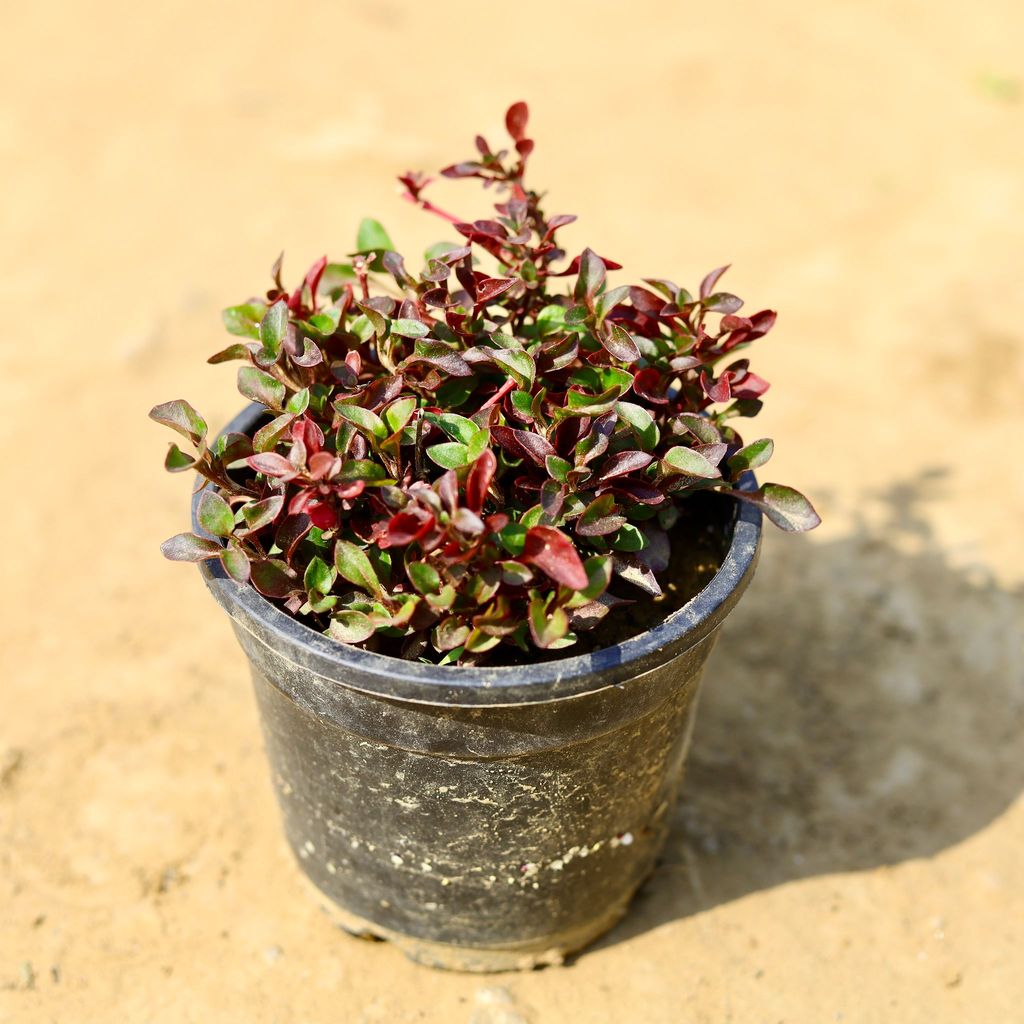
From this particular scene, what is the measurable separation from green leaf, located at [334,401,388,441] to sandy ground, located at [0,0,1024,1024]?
1148 mm

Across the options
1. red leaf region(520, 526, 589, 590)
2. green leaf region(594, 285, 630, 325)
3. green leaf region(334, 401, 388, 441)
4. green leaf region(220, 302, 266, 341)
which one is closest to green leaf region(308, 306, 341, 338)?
green leaf region(220, 302, 266, 341)

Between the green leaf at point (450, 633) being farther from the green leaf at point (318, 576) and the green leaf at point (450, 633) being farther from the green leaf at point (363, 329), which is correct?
the green leaf at point (363, 329)

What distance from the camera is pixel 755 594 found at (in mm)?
3148

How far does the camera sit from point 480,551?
5.32 ft

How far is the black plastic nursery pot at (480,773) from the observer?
166 centimetres

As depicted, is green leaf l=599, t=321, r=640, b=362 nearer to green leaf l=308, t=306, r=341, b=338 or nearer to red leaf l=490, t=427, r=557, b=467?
red leaf l=490, t=427, r=557, b=467

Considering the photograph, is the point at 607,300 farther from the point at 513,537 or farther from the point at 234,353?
the point at 234,353

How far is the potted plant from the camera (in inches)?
65.2

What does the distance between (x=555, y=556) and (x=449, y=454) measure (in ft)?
0.85

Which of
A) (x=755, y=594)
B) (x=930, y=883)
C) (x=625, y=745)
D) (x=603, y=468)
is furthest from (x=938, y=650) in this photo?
(x=603, y=468)

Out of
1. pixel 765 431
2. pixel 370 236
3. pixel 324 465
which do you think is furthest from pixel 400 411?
pixel 765 431

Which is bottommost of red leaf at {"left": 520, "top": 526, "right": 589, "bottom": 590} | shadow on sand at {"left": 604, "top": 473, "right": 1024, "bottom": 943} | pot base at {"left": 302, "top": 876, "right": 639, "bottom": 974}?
shadow on sand at {"left": 604, "top": 473, "right": 1024, "bottom": 943}

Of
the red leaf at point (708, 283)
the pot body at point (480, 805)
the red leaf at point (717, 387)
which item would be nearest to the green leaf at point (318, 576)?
the pot body at point (480, 805)

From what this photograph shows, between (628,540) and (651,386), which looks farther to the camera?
(651,386)
